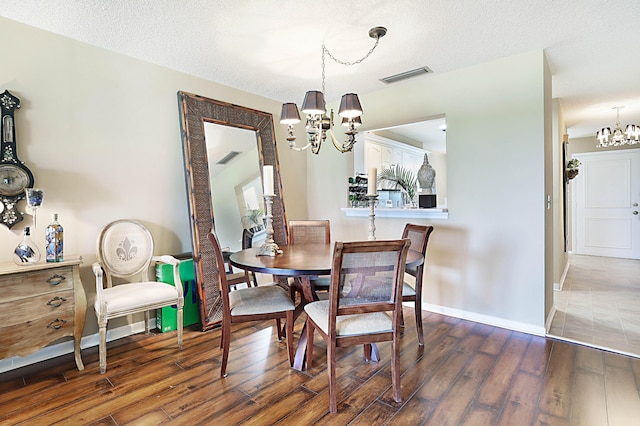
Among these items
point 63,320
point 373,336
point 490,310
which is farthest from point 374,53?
point 63,320

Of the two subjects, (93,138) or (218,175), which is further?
(218,175)

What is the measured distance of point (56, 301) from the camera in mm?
2275

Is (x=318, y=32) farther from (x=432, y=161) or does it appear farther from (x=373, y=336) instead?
(x=432, y=161)

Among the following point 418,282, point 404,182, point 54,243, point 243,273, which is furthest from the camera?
point 404,182

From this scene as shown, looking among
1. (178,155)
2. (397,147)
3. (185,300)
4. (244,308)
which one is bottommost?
(185,300)

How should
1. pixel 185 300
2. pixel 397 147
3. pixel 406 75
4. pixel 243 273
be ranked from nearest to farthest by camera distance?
pixel 185 300 → pixel 243 273 → pixel 406 75 → pixel 397 147

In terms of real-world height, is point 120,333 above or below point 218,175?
below

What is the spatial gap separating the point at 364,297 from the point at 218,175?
2.24m

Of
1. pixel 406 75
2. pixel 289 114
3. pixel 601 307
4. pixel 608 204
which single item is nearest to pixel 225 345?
pixel 289 114

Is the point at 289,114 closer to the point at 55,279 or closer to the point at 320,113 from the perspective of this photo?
the point at 320,113

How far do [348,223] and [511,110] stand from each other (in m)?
2.13

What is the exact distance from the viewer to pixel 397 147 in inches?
209

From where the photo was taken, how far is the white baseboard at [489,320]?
2.94 metres

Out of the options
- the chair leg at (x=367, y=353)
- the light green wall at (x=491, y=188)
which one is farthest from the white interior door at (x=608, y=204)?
the chair leg at (x=367, y=353)
